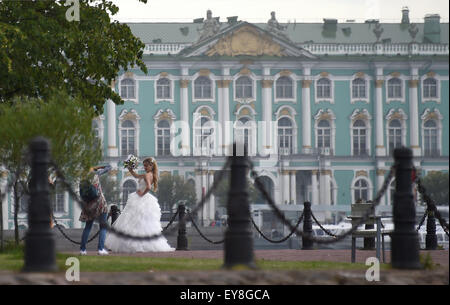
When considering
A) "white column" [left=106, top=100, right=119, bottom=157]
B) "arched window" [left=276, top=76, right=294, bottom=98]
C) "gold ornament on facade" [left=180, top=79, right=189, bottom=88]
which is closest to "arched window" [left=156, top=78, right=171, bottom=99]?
"gold ornament on facade" [left=180, top=79, right=189, bottom=88]

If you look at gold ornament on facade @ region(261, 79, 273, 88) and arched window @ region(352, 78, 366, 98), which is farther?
arched window @ region(352, 78, 366, 98)

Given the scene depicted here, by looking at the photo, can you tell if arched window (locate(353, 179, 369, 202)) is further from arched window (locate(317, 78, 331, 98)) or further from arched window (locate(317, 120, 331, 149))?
arched window (locate(317, 78, 331, 98))

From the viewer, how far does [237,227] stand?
33.6 feet

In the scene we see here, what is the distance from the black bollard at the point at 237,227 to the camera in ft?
33.5

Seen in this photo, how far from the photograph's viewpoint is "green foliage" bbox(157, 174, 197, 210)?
7650 cm

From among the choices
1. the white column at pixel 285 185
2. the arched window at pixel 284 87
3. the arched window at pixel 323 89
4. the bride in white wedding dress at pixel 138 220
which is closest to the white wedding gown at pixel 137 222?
the bride in white wedding dress at pixel 138 220

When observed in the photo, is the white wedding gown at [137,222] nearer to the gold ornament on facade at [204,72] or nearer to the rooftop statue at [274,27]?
the gold ornament on facade at [204,72]

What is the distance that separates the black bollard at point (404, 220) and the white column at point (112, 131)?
72.2 m

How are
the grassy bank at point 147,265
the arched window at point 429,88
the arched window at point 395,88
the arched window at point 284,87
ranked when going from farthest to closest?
1. the arched window at point 429,88
2. the arched window at point 395,88
3. the arched window at point 284,87
4. the grassy bank at point 147,265

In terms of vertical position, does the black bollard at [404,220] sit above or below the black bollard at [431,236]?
above

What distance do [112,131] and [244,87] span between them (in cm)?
1039

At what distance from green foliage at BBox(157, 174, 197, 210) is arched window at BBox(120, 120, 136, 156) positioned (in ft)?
21.4

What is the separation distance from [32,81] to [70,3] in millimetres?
1978
